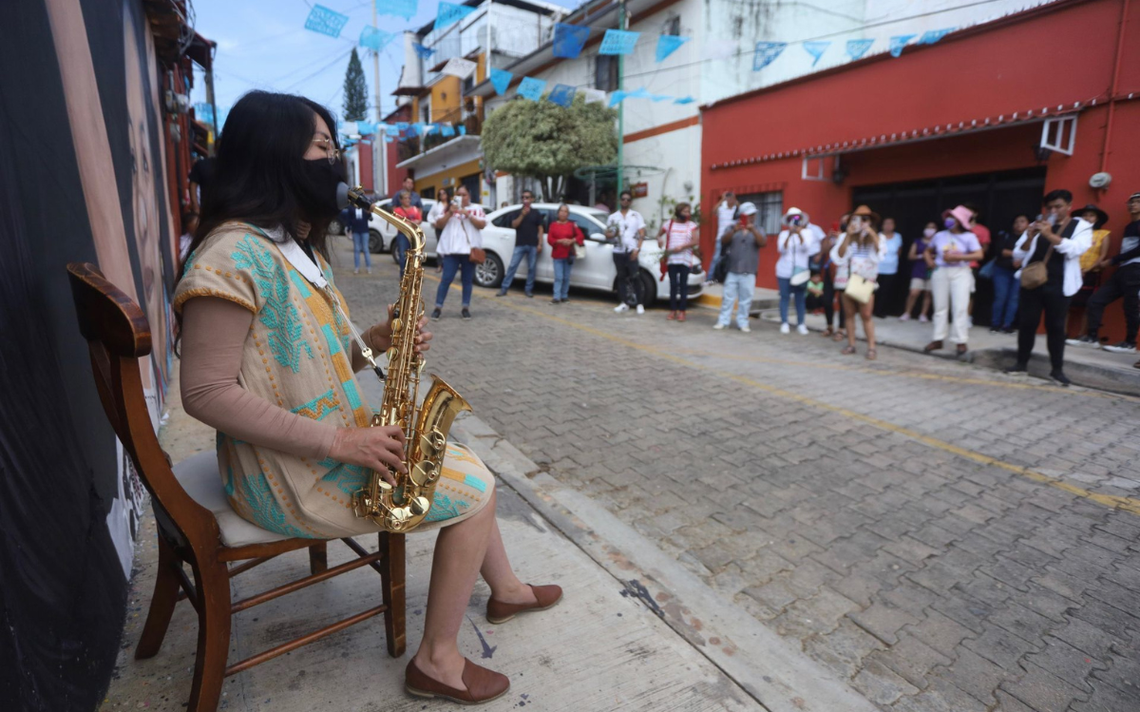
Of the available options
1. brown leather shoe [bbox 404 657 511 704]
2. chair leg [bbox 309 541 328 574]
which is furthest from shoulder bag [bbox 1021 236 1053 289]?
chair leg [bbox 309 541 328 574]

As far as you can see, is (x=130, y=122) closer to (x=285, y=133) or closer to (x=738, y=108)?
(x=285, y=133)

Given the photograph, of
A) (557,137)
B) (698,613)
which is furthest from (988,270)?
(557,137)

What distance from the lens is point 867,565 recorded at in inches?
127

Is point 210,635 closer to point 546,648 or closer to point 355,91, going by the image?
point 546,648

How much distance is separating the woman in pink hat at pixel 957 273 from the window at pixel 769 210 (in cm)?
543

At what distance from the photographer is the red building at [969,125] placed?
28.1 ft

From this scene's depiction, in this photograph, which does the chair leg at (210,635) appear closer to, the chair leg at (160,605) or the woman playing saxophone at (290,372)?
the woman playing saxophone at (290,372)

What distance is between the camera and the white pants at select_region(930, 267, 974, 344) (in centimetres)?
808

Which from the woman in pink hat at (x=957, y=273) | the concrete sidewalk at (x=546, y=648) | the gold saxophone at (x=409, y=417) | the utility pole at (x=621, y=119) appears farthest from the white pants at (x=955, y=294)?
the utility pole at (x=621, y=119)

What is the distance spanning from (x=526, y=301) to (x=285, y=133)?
32.6 ft

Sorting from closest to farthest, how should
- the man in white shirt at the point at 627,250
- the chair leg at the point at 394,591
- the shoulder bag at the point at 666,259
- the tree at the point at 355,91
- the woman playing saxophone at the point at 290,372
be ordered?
the woman playing saxophone at the point at 290,372, the chair leg at the point at 394,591, the shoulder bag at the point at 666,259, the man in white shirt at the point at 627,250, the tree at the point at 355,91

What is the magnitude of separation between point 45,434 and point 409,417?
96 centimetres

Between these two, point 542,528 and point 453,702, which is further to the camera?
point 542,528

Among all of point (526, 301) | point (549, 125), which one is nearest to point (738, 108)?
point (549, 125)
